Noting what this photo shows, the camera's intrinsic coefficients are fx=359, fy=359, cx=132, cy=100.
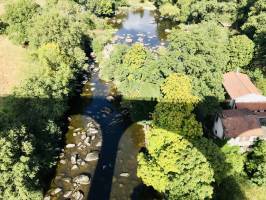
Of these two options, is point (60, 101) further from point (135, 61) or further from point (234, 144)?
point (234, 144)

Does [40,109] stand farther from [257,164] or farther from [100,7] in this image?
[100,7]

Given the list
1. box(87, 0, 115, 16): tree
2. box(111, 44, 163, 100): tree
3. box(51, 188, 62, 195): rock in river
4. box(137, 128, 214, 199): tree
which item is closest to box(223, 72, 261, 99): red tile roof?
box(111, 44, 163, 100): tree

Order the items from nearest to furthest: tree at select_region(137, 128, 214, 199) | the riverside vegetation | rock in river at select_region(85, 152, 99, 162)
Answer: tree at select_region(137, 128, 214, 199)
the riverside vegetation
rock in river at select_region(85, 152, 99, 162)

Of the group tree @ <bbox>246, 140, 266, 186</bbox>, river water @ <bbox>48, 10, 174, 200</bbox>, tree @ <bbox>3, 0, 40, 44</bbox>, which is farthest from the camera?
tree @ <bbox>3, 0, 40, 44</bbox>

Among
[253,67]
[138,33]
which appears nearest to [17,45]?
[138,33]

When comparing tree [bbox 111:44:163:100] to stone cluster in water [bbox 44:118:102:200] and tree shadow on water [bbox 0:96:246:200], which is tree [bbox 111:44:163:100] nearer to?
tree shadow on water [bbox 0:96:246:200]

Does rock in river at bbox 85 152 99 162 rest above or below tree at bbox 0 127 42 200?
below

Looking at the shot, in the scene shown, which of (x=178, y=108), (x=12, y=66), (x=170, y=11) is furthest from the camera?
(x=170, y=11)

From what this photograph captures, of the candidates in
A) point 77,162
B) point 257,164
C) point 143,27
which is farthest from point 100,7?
point 257,164
